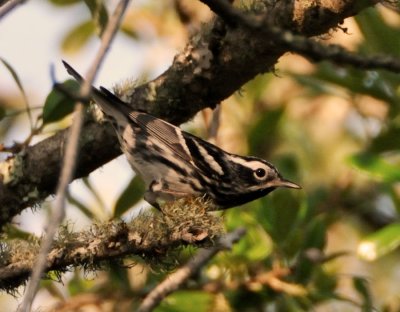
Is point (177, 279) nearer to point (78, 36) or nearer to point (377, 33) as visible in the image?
point (377, 33)

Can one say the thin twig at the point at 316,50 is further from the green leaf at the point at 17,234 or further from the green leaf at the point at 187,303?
the green leaf at the point at 187,303

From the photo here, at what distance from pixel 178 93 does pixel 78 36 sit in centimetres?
324

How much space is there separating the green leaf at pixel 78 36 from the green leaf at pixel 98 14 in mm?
2395

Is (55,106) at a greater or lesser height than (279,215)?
greater

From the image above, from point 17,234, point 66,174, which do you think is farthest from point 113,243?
point 17,234

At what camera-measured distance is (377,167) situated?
475 cm

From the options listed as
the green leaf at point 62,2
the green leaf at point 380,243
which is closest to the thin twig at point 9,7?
the green leaf at point 380,243

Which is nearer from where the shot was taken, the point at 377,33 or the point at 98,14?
the point at 98,14

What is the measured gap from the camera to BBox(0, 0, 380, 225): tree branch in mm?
3785

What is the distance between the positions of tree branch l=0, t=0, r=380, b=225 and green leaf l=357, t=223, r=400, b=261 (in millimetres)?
1199

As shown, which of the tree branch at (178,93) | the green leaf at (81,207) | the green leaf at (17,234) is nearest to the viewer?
the tree branch at (178,93)

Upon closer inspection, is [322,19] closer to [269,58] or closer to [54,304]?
[269,58]

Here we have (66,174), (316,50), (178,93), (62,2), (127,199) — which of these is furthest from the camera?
Result: (62,2)

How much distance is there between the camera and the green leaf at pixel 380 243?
15.1 ft
